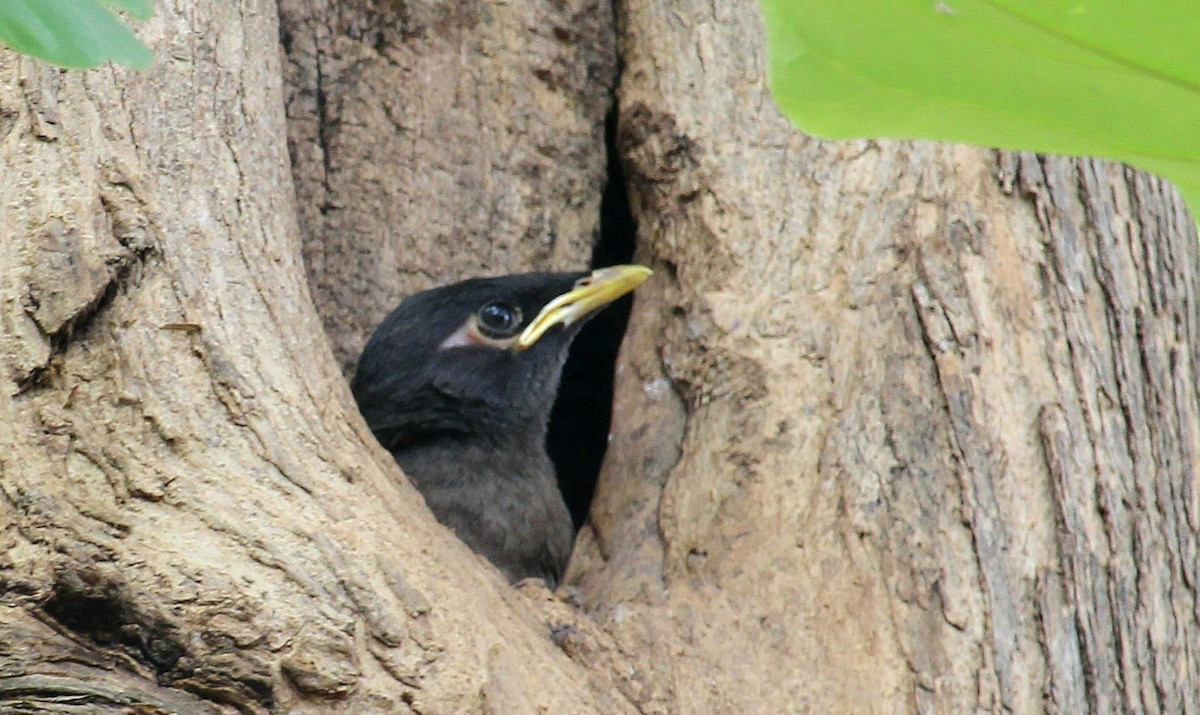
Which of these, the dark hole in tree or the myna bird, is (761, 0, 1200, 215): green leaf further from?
the dark hole in tree

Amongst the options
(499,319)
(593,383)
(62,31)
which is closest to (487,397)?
(499,319)

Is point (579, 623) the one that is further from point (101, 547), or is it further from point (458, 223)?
point (458, 223)

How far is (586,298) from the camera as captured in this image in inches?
182

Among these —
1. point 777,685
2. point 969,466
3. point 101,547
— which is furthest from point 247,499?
point 969,466

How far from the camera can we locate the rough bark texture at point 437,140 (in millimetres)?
4770

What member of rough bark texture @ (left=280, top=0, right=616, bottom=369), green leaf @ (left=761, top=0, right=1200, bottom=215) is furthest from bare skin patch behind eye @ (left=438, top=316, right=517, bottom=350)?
green leaf @ (left=761, top=0, right=1200, bottom=215)

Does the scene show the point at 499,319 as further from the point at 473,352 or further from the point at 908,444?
the point at 908,444

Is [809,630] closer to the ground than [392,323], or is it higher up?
closer to the ground

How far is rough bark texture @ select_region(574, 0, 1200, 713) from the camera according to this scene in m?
3.40

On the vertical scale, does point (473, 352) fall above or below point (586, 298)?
below

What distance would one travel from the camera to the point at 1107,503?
3.51 m

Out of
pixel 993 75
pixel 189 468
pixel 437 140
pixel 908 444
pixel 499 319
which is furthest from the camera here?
pixel 437 140

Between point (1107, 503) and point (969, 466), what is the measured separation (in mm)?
354

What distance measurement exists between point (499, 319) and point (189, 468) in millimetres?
1975
